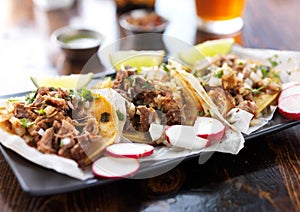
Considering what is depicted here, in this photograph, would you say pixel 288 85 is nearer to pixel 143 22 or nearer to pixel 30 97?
pixel 30 97

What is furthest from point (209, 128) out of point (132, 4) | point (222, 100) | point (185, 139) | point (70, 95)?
point (132, 4)

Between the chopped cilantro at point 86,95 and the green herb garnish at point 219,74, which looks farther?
the green herb garnish at point 219,74

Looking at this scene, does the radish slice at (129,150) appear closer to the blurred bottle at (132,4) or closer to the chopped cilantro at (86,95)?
the chopped cilantro at (86,95)

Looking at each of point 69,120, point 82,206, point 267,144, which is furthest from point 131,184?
point 267,144

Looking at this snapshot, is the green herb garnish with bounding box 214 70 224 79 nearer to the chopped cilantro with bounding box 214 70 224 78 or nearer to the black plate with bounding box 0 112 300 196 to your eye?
the chopped cilantro with bounding box 214 70 224 78

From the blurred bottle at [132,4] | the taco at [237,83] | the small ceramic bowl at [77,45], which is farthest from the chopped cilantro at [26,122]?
the blurred bottle at [132,4]

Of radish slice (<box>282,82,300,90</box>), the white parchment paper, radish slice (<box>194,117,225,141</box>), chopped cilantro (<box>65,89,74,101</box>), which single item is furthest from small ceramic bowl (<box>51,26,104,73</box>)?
radish slice (<box>282,82,300,90</box>)
